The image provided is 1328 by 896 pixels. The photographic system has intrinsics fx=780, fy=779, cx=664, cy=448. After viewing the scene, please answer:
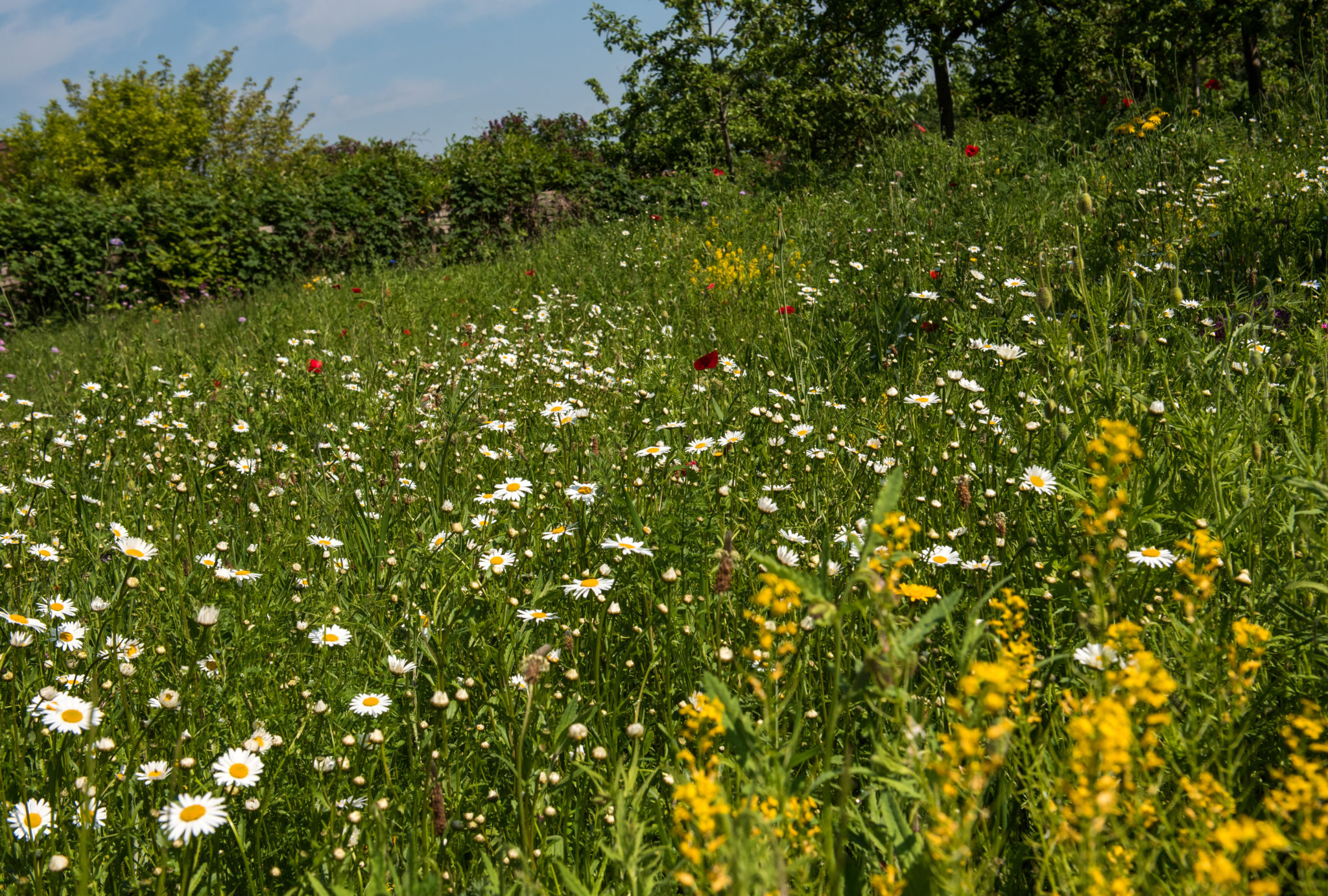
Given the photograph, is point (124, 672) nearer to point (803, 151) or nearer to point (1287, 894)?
point (1287, 894)

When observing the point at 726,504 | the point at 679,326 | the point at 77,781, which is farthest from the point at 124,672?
the point at 679,326

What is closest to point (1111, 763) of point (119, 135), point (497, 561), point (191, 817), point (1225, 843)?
point (1225, 843)

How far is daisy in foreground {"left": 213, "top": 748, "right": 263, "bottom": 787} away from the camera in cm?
139

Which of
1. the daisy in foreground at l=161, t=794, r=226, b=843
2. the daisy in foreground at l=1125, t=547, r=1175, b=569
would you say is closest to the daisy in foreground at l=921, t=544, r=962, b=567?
the daisy in foreground at l=1125, t=547, r=1175, b=569

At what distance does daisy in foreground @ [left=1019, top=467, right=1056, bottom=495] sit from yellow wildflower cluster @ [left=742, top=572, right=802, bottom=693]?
724mm

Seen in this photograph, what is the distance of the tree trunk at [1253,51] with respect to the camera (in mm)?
8414

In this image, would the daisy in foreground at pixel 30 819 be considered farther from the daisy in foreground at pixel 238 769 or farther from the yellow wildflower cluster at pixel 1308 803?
the yellow wildflower cluster at pixel 1308 803

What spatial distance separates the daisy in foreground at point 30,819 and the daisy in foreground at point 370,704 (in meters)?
0.53

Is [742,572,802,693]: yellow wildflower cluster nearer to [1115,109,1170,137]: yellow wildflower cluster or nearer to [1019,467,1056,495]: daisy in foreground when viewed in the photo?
[1019,467,1056,495]: daisy in foreground

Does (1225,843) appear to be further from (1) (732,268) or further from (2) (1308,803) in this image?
(1) (732,268)

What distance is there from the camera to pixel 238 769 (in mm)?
1416

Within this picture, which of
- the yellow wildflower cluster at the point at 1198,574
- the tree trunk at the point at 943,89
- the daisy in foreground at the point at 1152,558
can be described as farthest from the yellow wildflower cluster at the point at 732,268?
the tree trunk at the point at 943,89

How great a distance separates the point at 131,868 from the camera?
1.29m

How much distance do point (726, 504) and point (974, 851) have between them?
4.06 feet
